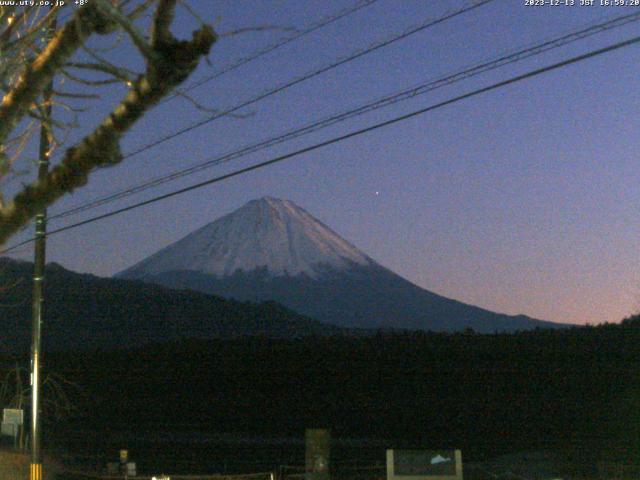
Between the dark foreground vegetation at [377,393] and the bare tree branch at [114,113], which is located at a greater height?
the bare tree branch at [114,113]

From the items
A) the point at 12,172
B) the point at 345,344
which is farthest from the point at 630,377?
the point at 12,172

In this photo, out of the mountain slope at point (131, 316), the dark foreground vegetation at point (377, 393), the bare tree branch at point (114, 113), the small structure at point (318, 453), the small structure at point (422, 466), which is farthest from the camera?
the mountain slope at point (131, 316)

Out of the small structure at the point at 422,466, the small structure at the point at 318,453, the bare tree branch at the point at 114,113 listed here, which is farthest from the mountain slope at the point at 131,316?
the bare tree branch at the point at 114,113

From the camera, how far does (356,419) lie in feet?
205

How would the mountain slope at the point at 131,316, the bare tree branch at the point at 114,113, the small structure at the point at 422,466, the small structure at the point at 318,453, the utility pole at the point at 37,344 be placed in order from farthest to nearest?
the mountain slope at the point at 131,316 → the small structure at the point at 318,453 → the utility pole at the point at 37,344 → the small structure at the point at 422,466 → the bare tree branch at the point at 114,113

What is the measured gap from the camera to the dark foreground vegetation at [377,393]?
5016 cm

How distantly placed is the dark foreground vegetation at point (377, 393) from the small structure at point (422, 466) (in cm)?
2168

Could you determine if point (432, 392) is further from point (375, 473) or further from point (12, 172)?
point (12, 172)

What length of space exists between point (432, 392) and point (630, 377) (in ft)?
48.2

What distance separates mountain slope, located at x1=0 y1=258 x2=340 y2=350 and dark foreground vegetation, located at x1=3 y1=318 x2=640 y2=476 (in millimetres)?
33468

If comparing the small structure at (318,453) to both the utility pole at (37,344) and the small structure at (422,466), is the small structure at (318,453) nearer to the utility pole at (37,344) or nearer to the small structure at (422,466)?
the small structure at (422,466)

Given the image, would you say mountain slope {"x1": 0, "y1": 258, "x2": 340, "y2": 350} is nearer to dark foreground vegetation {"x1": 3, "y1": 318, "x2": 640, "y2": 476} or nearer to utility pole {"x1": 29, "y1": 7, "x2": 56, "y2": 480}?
dark foreground vegetation {"x1": 3, "y1": 318, "x2": 640, "y2": 476}

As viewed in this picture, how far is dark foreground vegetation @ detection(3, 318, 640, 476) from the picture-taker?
5016cm

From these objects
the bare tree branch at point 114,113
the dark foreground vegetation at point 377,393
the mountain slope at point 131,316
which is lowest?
the dark foreground vegetation at point 377,393
